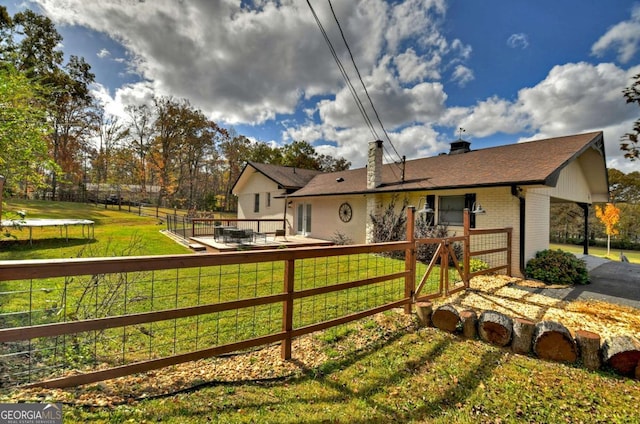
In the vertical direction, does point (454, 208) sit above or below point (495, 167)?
below

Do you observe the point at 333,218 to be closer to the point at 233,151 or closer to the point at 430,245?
the point at 430,245

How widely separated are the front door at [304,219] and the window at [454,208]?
7.68m

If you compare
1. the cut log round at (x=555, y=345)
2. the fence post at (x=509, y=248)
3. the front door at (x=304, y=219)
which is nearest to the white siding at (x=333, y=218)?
the front door at (x=304, y=219)

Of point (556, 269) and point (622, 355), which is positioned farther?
point (556, 269)

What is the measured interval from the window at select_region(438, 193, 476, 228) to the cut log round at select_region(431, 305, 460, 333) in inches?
244

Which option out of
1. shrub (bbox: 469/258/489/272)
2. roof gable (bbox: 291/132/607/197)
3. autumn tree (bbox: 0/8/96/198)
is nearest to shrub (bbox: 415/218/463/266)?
shrub (bbox: 469/258/489/272)

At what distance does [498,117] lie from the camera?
15.8 metres

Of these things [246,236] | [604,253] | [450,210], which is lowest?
[604,253]

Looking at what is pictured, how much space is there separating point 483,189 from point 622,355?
258 inches

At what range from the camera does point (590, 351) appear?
319 cm

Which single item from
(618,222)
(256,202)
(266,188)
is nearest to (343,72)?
(266,188)

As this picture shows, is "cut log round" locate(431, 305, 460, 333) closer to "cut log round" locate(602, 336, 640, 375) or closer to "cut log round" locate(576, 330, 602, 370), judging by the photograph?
"cut log round" locate(576, 330, 602, 370)

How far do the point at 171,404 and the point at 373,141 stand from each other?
12.1 meters

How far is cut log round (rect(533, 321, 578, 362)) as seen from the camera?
10.8 feet
